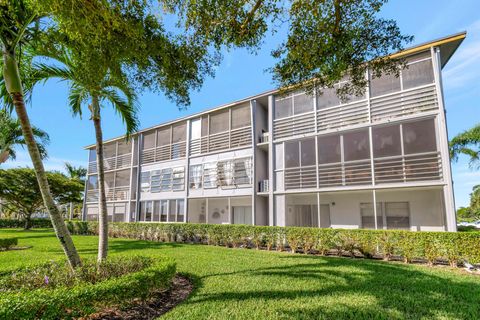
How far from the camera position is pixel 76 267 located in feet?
18.2

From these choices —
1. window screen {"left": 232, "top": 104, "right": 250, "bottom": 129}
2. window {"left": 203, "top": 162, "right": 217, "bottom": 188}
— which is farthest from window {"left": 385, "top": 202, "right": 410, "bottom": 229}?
window {"left": 203, "top": 162, "right": 217, "bottom": 188}

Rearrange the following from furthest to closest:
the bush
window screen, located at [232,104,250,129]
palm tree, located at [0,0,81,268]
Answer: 1. window screen, located at [232,104,250,129]
2. the bush
3. palm tree, located at [0,0,81,268]

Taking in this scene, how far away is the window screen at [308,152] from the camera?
15.5 metres

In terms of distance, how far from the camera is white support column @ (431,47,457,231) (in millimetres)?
10930

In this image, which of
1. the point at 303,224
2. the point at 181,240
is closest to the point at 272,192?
the point at 303,224

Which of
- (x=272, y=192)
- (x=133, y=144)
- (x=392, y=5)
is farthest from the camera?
(x=133, y=144)

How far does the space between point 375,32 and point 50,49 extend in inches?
291

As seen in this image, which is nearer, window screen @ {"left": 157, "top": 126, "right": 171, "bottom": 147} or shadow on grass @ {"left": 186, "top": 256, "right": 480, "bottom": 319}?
shadow on grass @ {"left": 186, "top": 256, "right": 480, "bottom": 319}

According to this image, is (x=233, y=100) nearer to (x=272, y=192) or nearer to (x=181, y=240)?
(x=272, y=192)

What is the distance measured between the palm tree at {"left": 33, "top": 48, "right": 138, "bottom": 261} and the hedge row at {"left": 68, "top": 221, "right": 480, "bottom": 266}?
839 cm

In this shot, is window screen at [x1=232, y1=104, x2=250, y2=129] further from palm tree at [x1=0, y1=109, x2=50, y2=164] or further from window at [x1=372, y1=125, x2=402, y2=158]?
palm tree at [x1=0, y1=109, x2=50, y2=164]

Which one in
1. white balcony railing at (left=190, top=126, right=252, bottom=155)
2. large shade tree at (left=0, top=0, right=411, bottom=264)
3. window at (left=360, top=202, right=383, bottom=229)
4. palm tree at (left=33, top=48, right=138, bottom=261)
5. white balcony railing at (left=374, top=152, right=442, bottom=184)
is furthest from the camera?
white balcony railing at (left=190, top=126, right=252, bottom=155)

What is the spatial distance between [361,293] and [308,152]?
1022 centimetres

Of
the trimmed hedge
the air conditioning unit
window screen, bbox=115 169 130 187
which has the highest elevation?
window screen, bbox=115 169 130 187
